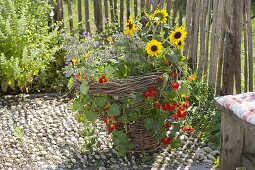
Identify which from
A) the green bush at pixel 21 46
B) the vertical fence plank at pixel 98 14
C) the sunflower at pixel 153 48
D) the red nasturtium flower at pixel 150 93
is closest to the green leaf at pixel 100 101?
the red nasturtium flower at pixel 150 93

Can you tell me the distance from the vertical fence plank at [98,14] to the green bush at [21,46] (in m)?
0.88

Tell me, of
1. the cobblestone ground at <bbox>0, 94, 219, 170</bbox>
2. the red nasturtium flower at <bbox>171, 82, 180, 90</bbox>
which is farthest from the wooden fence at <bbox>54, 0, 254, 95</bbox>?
the red nasturtium flower at <bbox>171, 82, 180, 90</bbox>

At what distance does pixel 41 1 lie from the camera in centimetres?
636

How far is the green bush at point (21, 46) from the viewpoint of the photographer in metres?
5.66

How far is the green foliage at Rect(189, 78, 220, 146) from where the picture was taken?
470 cm

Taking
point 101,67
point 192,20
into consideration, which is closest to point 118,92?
point 101,67

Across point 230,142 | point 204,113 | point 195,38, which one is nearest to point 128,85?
point 230,142

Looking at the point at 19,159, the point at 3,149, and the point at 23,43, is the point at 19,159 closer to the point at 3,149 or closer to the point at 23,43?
the point at 3,149

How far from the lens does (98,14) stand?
6.88 meters

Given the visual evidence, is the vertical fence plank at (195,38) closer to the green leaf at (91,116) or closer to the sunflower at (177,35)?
the sunflower at (177,35)

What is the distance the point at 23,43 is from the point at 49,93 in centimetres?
64

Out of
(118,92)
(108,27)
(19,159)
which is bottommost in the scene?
(19,159)

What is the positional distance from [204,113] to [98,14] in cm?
241

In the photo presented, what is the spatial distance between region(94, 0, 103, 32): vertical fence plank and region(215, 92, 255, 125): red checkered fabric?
3.37 meters
